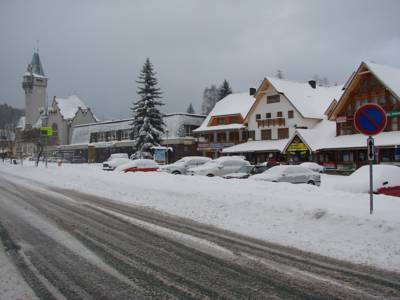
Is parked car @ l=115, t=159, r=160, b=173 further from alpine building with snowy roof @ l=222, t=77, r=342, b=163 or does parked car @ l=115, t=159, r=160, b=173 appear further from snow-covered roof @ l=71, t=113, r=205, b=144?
snow-covered roof @ l=71, t=113, r=205, b=144

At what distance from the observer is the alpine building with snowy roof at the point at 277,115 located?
48.1 metres

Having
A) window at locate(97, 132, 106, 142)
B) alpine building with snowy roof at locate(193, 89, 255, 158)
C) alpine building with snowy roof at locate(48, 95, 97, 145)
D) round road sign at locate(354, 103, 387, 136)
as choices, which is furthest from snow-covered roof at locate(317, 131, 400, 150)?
alpine building with snowy roof at locate(48, 95, 97, 145)

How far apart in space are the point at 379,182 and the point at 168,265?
10629mm

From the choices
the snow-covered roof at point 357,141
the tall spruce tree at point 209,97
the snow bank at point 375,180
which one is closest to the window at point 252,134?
the snow-covered roof at point 357,141

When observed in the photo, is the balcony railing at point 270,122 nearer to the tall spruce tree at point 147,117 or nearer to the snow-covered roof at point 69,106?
the tall spruce tree at point 147,117

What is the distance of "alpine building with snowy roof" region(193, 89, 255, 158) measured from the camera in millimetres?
55281

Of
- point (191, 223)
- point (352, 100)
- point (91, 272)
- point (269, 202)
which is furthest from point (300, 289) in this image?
point (352, 100)

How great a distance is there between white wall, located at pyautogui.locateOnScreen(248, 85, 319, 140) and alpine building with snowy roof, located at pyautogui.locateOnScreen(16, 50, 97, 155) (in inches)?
1628

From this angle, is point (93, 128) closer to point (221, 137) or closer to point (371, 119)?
point (221, 137)

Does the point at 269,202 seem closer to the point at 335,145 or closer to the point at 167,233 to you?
the point at 167,233

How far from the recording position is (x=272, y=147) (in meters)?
47.0

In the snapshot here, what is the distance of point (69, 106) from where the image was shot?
92.8 metres

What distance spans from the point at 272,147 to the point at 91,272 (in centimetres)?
4205

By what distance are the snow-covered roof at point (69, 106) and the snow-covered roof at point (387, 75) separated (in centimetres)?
6564
